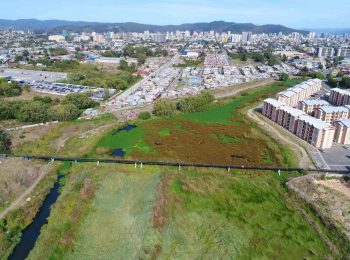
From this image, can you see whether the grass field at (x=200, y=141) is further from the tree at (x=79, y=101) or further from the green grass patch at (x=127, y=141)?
the tree at (x=79, y=101)

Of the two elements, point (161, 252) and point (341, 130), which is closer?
point (161, 252)

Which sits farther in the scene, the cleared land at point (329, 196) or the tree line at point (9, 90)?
the tree line at point (9, 90)

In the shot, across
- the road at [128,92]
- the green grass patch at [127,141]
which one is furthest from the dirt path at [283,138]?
the road at [128,92]

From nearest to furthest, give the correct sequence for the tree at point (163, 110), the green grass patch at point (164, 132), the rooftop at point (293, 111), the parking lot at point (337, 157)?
the parking lot at point (337, 157) < the rooftop at point (293, 111) < the green grass patch at point (164, 132) < the tree at point (163, 110)

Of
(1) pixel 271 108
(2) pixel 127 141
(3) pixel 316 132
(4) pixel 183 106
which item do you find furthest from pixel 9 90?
(3) pixel 316 132

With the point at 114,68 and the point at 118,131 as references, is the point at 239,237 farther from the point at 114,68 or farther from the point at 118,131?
the point at 114,68

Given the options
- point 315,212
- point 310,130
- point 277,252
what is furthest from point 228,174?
point 310,130

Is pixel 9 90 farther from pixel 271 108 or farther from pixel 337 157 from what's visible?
pixel 337 157
